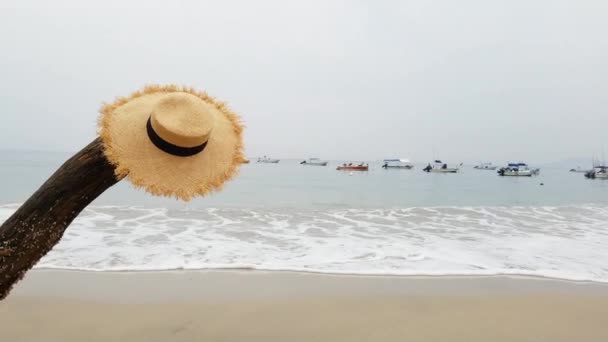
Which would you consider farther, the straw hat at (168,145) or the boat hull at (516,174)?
the boat hull at (516,174)

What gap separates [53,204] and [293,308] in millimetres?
3114

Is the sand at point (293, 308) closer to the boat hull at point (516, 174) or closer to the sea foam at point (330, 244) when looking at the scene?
the sea foam at point (330, 244)

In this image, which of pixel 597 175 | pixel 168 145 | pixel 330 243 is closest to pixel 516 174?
pixel 597 175

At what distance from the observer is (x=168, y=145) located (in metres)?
1.74

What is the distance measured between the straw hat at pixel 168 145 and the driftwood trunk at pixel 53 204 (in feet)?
0.35

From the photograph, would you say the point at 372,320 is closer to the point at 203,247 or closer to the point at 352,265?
the point at 352,265

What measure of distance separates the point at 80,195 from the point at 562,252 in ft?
29.0

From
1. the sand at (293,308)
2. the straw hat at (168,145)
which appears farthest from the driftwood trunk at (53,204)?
the sand at (293,308)

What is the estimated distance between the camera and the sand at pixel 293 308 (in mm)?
3666

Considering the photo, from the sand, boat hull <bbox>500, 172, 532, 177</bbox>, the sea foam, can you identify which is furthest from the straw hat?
boat hull <bbox>500, 172, 532, 177</bbox>

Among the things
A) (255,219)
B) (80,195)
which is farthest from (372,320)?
(255,219)

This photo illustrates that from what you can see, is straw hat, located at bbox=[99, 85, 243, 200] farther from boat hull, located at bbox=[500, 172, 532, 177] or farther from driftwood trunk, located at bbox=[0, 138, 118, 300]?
boat hull, located at bbox=[500, 172, 532, 177]

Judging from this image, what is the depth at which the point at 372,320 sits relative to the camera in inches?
158

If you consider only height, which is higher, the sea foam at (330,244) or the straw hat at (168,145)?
the straw hat at (168,145)
